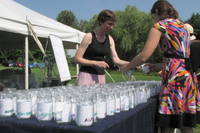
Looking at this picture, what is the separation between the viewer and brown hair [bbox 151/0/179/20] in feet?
5.97

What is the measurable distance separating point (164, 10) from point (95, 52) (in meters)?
0.77

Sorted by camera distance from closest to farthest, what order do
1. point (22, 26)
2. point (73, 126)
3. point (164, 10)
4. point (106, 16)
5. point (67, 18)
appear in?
1. point (73, 126)
2. point (164, 10)
3. point (106, 16)
4. point (22, 26)
5. point (67, 18)

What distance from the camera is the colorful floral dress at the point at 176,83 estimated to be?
1668 mm

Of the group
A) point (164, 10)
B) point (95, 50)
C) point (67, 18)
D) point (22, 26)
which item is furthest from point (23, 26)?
point (67, 18)

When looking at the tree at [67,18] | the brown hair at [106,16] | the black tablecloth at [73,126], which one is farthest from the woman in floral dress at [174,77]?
the tree at [67,18]

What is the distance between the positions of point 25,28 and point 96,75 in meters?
3.02

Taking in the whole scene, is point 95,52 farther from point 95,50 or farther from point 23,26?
point 23,26

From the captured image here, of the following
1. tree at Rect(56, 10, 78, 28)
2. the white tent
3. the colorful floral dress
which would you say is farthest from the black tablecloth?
tree at Rect(56, 10, 78, 28)

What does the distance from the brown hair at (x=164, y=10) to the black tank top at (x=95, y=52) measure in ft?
2.18

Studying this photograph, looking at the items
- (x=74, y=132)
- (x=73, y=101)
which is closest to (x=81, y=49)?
(x=73, y=101)

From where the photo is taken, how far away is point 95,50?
92.7 inches

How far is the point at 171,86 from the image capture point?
1677 millimetres

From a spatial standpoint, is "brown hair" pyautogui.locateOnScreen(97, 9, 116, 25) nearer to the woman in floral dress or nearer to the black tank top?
the black tank top

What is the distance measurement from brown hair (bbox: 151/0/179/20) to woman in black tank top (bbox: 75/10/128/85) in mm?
510
